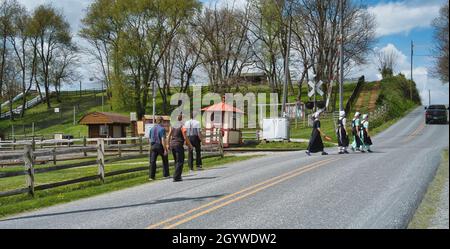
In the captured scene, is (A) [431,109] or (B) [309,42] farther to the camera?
(B) [309,42]

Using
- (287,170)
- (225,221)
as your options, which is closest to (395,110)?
(287,170)

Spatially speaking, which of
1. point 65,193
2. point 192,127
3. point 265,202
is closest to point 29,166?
point 65,193

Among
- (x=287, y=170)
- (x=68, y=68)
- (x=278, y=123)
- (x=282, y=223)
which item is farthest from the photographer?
(x=68, y=68)

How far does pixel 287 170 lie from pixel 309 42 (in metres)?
43.2

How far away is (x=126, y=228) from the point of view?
776 cm

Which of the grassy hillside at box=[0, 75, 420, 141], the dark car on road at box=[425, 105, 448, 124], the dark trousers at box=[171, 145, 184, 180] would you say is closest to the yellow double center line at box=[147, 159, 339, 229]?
the dark trousers at box=[171, 145, 184, 180]

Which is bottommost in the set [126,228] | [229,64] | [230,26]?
[126,228]

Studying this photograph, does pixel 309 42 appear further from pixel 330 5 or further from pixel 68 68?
pixel 68 68

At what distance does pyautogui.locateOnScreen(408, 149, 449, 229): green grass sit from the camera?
7.45 meters

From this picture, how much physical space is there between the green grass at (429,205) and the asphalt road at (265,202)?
143mm

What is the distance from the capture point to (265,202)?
9805mm

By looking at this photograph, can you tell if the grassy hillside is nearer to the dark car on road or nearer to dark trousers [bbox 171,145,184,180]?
the dark car on road

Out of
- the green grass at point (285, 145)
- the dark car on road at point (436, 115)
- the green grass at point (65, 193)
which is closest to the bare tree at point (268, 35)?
the dark car on road at point (436, 115)

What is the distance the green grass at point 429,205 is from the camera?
7.45 meters
